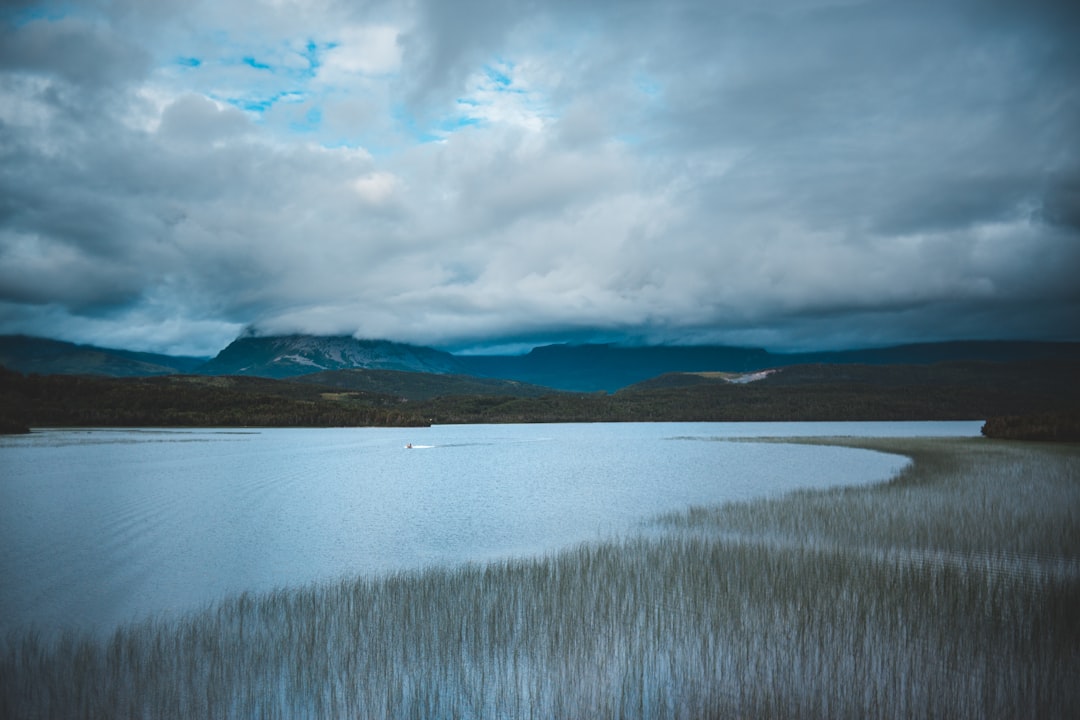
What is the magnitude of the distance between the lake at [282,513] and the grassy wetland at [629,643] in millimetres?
2482

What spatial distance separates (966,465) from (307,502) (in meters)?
35.9

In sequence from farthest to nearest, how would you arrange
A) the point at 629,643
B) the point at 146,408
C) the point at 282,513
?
the point at 146,408, the point at 282,513, the point at 629,643

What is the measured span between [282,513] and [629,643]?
20.5 metres

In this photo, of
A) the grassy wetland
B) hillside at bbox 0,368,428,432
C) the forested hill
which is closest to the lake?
the grassy wetland

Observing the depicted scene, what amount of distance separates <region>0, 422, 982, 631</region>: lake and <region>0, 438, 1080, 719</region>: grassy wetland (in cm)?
248

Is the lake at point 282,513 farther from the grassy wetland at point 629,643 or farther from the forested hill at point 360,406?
the forested hill at point 360,406

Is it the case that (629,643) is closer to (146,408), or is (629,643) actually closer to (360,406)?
(146,408)

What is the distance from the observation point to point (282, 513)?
89.9 ft

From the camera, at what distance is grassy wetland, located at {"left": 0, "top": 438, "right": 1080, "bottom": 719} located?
8.71m

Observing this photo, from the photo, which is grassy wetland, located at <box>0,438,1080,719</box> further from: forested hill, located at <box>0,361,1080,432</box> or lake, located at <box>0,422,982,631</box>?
forested hill, located at <box>0,361,1080,432</box>

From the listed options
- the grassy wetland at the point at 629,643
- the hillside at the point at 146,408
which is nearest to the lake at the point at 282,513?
the grassy wetland at the point at 629,643

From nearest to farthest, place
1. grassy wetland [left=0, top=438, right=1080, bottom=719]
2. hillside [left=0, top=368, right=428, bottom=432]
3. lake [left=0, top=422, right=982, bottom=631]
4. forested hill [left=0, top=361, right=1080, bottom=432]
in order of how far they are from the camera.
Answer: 1. grassy wetland [left=0, top=438, right=1080, bottom=719]
2. lake [left=0, top=422, right=982, bottom=631]
3. hillside [left=0, top=368, right=428, bottom=432]
4. forested hill [left=0, top=361, right=1080, bottom=432]

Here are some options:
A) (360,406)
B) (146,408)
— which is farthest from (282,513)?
(360,406)

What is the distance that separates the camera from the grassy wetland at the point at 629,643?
871 cm
